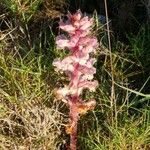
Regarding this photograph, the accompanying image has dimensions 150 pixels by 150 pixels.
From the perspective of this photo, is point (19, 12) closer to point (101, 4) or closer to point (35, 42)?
point (35, 42)

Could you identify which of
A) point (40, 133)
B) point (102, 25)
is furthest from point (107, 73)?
point (40, 133)

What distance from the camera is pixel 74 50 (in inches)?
93.4

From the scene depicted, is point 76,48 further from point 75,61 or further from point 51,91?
point 51,91

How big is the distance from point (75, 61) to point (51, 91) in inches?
24.5

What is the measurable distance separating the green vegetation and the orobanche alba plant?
0.61ft

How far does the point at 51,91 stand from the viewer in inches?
116

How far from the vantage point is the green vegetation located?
108 inches

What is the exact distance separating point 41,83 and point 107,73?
1.41ft

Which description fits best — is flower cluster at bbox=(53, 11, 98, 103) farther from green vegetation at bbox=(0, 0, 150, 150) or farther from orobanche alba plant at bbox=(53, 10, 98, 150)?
green vegetation at bbox=(0, 0, 150, 150)

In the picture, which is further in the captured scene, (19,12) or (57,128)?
(19,12)

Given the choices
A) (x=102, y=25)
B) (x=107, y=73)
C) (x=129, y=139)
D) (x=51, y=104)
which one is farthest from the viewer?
(x=102, y=25)

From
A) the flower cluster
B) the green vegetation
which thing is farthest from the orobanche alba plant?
the green vegetation

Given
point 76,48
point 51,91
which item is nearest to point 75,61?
point 76,48

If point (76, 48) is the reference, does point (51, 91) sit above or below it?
below
